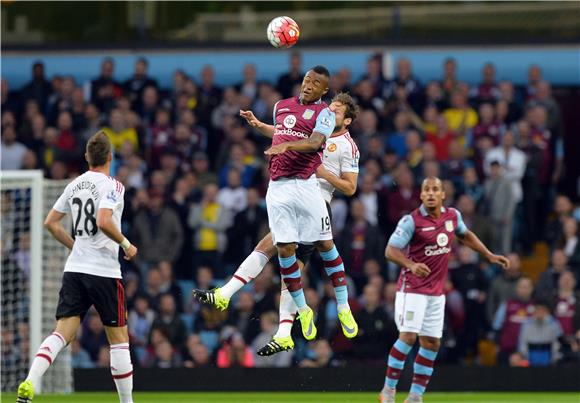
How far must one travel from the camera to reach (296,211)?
1322cm

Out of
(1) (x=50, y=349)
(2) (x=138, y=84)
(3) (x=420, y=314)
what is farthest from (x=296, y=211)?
(2) (x=138, y=84)

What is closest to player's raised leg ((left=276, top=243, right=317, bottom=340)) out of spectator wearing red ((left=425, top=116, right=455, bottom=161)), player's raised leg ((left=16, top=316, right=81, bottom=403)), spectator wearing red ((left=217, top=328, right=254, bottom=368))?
player's raised leg ((left=16, top=316, right=81, bottom=403))

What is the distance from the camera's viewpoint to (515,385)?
750 inches

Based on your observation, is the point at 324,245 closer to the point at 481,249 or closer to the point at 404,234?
the point at 404,234

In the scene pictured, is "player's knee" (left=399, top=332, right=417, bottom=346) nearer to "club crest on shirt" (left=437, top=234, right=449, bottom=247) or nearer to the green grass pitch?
"club crest on shirt" (left=437, top=234, right=449, bottom=247)

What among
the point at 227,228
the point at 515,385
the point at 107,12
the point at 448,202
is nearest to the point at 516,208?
the point at 448,202

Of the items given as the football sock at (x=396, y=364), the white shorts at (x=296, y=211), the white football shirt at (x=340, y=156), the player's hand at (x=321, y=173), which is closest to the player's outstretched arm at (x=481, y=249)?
the football sock at (x=396, y=364)

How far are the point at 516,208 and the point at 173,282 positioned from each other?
5.32 m

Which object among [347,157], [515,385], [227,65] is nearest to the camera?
[347,157]

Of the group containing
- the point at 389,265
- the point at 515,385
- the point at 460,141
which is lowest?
the point at 515,385

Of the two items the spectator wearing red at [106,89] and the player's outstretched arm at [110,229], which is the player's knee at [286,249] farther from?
the spectator wearing red at [106,89]

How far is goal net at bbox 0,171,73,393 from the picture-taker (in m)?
18.2

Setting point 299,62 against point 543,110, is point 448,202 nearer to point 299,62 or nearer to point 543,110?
point 543,110

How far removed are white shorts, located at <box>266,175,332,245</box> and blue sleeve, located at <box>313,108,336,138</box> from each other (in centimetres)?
61
